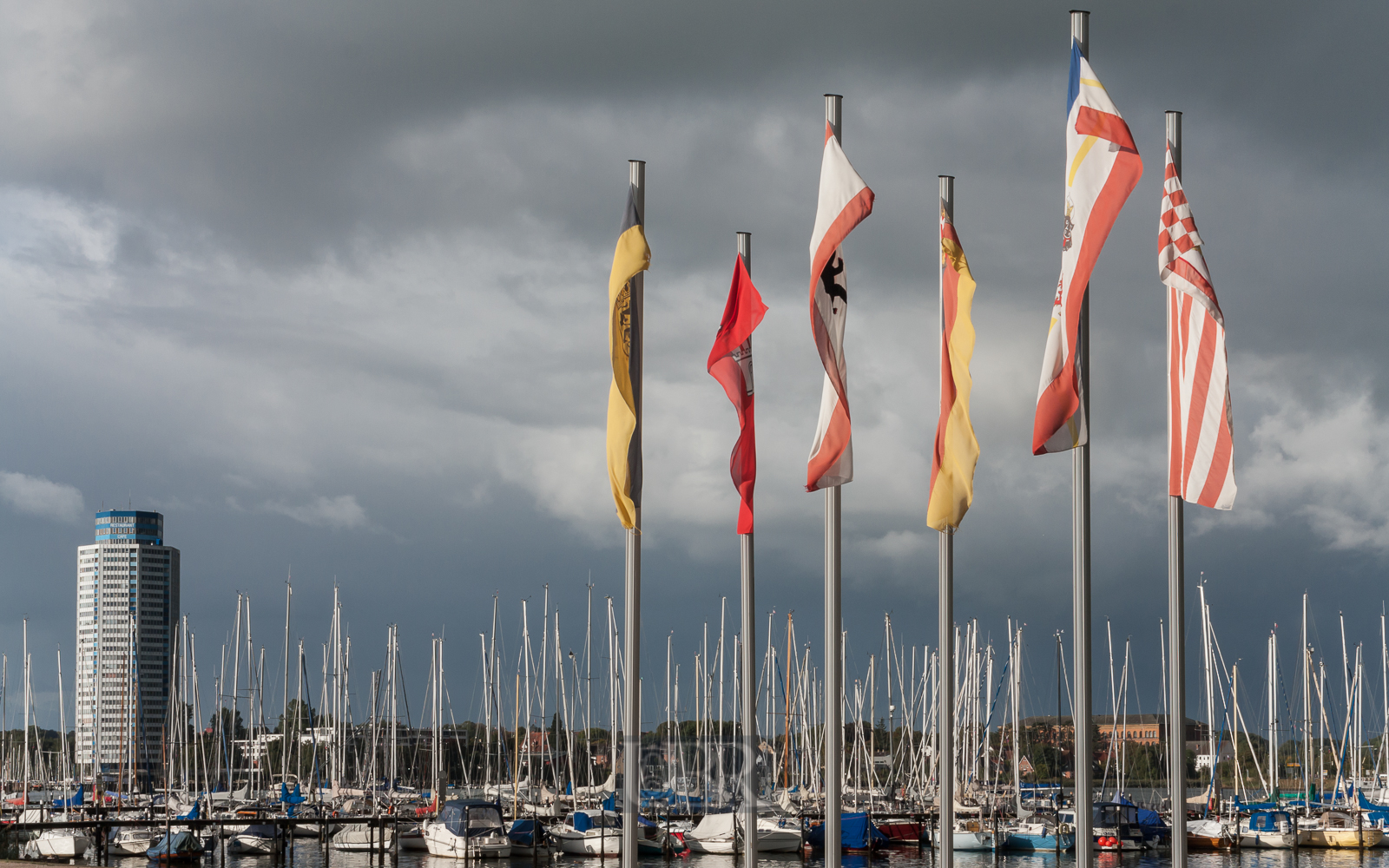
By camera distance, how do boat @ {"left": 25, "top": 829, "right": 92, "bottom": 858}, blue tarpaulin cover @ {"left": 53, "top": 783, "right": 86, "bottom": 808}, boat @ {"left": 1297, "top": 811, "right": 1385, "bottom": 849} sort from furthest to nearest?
1. blue tarpaulin cover @ {"left": 53, "top": 783, "right": 86, "bottom": 808}
2. boat @ {"left": 1297, "top": 811, "right": 1385, "bottom": 849}
3. boat @ {"left": 25, "top": 829, "right": 92, "bottom": 858}

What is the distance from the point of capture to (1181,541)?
18.1 metres

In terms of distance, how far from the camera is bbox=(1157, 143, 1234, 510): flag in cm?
1752

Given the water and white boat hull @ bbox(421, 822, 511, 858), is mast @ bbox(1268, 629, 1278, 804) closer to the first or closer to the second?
the water

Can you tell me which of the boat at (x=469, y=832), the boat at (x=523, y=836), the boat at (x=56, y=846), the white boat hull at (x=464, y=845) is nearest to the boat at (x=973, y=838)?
the boat at (x=523, y=836)

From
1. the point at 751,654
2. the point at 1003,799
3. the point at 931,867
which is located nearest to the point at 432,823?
the point at 931,867

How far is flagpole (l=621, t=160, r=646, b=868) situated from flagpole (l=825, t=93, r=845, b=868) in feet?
9.56

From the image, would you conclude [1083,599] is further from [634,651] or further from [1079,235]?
[634,651]

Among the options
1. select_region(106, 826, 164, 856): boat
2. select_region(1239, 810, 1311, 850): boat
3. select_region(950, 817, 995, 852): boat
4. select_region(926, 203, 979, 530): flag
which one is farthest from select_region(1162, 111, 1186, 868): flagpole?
select_region(1239, 810, 1311, 850): boat

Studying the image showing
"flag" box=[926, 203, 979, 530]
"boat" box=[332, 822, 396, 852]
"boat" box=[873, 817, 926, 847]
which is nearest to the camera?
"flag" box=[926, 203, 979, 530]

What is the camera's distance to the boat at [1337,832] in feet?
261

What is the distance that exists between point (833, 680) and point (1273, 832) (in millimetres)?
71371

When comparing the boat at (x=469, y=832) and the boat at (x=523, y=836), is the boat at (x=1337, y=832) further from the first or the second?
the boat at (x=469, y=832)

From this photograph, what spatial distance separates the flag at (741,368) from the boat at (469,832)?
47.5m

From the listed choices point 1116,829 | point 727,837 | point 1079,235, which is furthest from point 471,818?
point 1079,235
